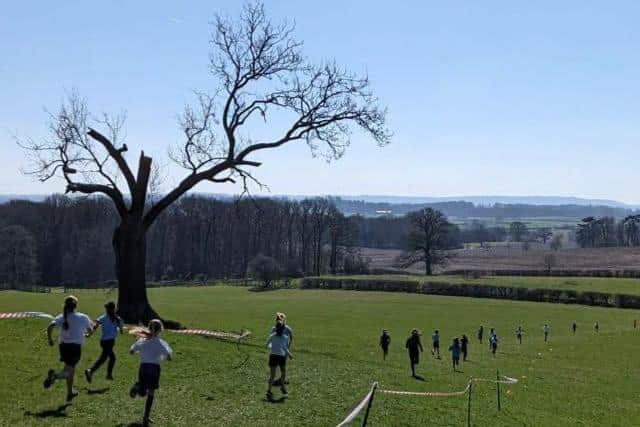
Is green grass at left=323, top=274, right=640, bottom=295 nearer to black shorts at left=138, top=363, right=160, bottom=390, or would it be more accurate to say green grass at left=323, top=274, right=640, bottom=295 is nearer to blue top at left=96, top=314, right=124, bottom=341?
blue top at left=96, top=314, right=124, bottom=341

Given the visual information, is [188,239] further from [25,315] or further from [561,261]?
[25,315]

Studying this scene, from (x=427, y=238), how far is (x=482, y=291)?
36.4 metres

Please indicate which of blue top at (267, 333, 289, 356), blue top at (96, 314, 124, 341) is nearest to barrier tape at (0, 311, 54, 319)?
blue top at (96, 314, 124, 341)

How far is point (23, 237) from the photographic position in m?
104

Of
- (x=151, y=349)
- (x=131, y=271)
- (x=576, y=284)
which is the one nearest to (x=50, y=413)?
(x=151, y=349)

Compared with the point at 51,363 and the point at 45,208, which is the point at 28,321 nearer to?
the point at 51,363

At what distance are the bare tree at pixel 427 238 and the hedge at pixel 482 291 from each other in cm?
2612

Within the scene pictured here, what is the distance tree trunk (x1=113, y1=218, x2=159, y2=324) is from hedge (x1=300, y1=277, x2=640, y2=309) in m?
66.9

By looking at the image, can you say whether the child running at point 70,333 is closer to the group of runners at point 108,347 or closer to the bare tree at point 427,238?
the group of runners at point 108,347

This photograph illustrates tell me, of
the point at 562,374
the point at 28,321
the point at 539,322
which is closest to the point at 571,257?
the point at 539,322

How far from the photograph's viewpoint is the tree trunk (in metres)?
25.6

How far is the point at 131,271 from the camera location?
25859mm

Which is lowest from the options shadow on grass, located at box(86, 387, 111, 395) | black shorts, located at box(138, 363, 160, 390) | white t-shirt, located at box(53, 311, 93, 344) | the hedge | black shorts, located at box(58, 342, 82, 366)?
the hedge

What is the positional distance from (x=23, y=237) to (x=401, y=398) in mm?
99760
